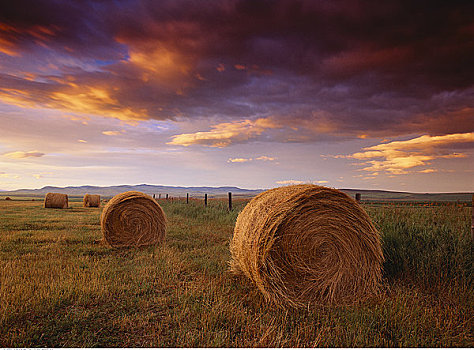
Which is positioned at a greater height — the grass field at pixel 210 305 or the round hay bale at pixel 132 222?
the round hay bale at pixel 132 222

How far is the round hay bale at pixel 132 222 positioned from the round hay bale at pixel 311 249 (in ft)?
16.8

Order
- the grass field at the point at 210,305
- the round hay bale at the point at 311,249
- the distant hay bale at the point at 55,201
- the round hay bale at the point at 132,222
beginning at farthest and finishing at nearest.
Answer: the distant hay bale at the point at 55,201 < the round hay bale at the point at 132,222 < the round hay bale at the point at 311,249 < the grass field at the point at 210,305

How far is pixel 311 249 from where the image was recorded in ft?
16.7

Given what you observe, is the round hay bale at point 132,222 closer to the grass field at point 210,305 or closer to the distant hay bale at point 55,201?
the grass field at point 210,305

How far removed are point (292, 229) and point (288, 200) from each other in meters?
0.52

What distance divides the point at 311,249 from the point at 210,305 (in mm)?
2043

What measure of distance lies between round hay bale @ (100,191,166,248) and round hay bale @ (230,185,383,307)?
16.8 ft

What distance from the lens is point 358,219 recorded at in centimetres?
532

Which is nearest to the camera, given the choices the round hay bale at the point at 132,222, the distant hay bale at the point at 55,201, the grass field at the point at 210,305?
the grass field at the point at 210,305

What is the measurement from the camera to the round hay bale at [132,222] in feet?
30.2

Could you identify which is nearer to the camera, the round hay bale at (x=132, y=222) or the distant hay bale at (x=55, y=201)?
the round hay bale at (x=132, y=222)

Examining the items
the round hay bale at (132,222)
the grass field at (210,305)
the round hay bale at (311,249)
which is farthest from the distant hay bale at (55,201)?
the round hay bale at (311,249)

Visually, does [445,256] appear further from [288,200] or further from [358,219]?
[288,200]

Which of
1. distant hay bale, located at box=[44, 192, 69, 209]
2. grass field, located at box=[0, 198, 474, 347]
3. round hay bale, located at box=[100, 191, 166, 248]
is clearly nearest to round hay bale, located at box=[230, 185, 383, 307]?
grass field, located at box=[0, 198, 474, 347]
